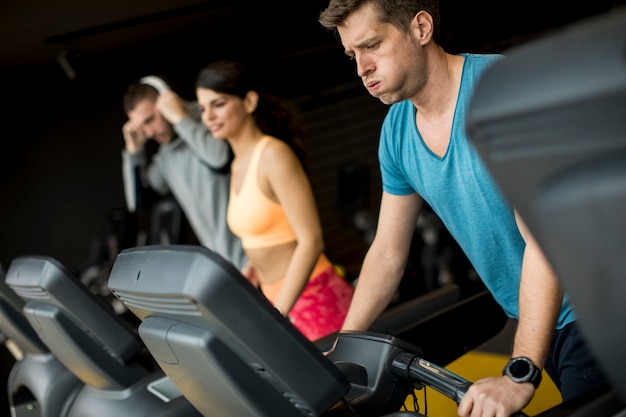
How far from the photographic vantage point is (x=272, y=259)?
108 inches

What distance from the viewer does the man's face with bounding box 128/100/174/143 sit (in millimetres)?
3744

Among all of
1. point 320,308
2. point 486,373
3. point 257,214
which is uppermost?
point 257,214

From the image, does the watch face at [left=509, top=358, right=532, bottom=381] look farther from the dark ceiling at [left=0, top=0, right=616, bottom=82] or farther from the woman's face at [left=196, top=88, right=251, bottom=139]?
the dark ceiling at [left=0, top=0, right=616, bottom=82]

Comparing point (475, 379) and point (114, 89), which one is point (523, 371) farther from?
point (114, 89)

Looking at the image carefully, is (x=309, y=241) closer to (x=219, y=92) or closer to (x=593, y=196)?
(x=219, y=92)

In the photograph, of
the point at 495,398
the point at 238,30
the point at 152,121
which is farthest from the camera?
the point at 238,30

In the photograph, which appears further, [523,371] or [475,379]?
[475,379]

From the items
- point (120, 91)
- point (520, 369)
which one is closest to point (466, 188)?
point (520, 369)

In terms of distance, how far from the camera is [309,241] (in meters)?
2.54

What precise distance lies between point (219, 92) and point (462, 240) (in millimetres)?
1303

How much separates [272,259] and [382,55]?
1286mm

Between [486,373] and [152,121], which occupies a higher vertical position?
[152,121]

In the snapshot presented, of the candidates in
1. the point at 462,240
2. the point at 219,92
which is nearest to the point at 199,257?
the point at 462,240

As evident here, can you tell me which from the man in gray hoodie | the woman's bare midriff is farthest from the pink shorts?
the man in gray hoodie
